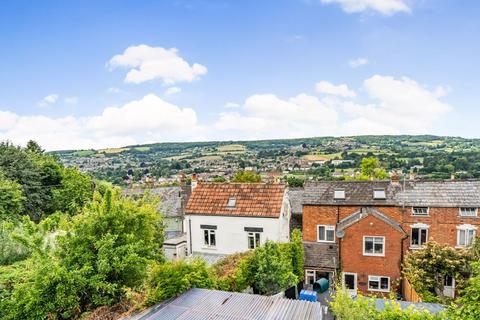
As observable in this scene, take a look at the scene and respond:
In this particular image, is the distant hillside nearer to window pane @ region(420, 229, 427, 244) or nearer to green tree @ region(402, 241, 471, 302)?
window pane @ region(420, 229, 427, 244)

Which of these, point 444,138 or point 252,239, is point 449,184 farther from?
point 444,138

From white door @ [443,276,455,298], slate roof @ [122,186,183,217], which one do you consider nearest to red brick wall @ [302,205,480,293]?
white door @ [443,276,455,298]

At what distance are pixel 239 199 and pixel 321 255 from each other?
7631 mm

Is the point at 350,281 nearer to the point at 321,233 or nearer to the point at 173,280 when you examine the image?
the point at 321,233

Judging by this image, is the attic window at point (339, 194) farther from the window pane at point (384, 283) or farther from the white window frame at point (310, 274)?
the window pane at point (384, 283)

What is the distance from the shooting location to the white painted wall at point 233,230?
76.4 ft

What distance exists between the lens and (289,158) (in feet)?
463

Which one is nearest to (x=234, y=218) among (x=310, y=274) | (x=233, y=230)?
(x=233, y=230)

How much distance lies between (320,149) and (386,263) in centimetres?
13423

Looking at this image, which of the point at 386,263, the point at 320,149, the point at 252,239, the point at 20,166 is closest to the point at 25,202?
the point at 20,166

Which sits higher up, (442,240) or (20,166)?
(20,166)

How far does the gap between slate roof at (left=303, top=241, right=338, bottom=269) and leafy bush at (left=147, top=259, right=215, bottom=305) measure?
1316 cm

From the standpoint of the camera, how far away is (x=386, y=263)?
23688 mm

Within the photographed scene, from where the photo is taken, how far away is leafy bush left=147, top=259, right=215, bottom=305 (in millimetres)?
12258
